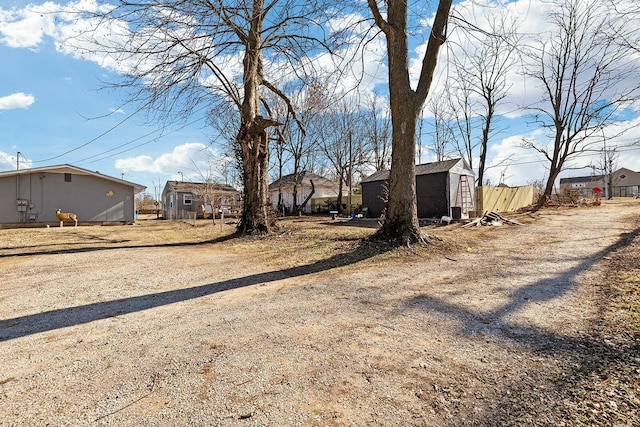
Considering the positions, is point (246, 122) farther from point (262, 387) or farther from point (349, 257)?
point (262, 387)

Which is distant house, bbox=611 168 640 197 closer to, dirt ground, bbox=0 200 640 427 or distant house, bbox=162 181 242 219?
distant house, bbox=162 181 242 219

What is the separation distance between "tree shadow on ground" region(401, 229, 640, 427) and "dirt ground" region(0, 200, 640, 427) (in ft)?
0.03

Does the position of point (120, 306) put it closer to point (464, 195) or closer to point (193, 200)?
point (464, 195)

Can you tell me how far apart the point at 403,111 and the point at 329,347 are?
5718 millimetres

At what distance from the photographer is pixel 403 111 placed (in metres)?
6.80

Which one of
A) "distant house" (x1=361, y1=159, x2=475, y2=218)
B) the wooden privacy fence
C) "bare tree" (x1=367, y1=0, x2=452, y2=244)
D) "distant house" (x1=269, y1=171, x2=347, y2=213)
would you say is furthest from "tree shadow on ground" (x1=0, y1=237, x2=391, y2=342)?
"distant house" (x1=269, y1=171, x2=347, y2=213)

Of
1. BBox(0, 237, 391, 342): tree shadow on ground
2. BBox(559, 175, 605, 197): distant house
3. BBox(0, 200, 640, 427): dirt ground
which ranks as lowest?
BBox(0, 237, 391, 342): tree shadow on ground

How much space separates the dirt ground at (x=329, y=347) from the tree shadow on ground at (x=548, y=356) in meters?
0.01

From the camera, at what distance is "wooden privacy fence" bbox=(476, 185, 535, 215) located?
719 inches

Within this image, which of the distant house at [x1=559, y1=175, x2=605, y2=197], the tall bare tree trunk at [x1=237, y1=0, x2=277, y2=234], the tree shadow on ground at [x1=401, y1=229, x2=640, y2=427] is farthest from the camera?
the distant house at [x1=559, y1=175, x2=605, y2=197]

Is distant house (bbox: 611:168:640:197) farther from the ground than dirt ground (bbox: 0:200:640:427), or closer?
farther from the ground

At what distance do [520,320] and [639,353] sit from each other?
2.63 ft

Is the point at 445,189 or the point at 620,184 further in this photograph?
the point at 620,184

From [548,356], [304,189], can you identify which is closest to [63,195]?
[304,189]
